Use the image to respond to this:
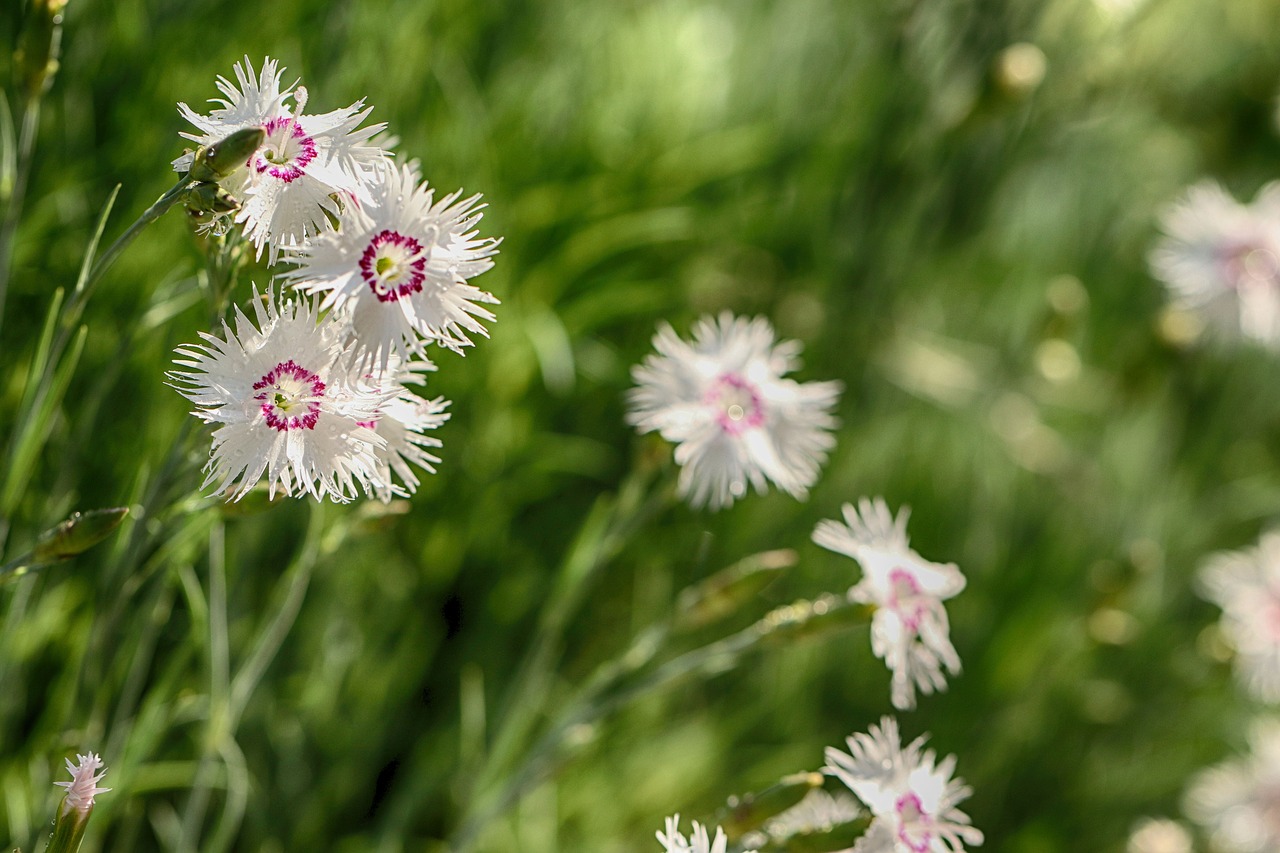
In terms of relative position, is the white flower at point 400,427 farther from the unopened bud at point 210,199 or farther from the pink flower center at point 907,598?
the pink flower center at point 907,598

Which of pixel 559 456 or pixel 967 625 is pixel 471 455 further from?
pixel 967 625

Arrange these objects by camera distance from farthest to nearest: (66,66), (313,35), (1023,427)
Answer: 1. (1023,427)
2. (313,35)
3. (66,66)

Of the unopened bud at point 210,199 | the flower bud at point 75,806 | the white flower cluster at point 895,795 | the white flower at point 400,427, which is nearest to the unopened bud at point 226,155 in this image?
the unopened bud at point 210,199

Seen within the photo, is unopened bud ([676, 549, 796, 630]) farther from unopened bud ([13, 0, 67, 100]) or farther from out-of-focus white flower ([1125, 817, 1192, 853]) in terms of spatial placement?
out-of-focus white flower ([1125, 817, 1192, 853])

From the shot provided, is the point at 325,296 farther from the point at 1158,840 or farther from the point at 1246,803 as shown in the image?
the point at 1246,803

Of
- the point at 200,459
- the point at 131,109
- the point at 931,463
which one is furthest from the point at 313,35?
the point at 931,463

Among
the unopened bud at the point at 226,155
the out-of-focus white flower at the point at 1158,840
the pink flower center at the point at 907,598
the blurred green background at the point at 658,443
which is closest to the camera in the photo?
the unopened bud at the point at 226,155
